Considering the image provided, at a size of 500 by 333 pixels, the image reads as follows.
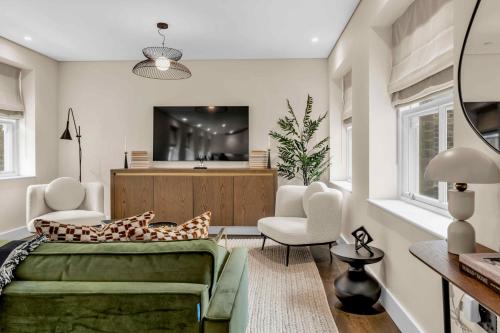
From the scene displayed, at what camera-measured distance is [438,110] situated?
7.61 ft

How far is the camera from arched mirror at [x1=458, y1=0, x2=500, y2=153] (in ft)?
4.17

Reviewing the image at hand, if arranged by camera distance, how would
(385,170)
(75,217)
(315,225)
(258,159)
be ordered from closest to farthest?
(385,170) → (315,225) → (75,217) → (258,159)

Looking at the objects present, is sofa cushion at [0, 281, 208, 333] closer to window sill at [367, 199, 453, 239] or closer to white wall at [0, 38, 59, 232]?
window sill at [367, 199, 453, 239]

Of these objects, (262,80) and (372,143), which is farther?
(262,80)

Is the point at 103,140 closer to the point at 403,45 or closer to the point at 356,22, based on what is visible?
the point at 356,22

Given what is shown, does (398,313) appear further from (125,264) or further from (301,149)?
(301,149)

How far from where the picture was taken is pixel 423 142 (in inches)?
103

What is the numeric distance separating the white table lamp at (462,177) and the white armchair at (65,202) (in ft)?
11.9

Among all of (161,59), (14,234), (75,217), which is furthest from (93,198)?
(161,59)

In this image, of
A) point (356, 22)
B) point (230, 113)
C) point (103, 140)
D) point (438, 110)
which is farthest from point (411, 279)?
point (103, 140)

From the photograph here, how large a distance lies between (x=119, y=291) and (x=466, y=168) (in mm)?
1258

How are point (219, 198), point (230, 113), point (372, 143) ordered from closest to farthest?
point (372, 143) → point (219, 198) → point (230, 113)

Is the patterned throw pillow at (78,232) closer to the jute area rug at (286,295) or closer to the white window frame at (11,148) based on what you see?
the jute area rug at (286,295)

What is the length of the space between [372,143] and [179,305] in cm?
226
